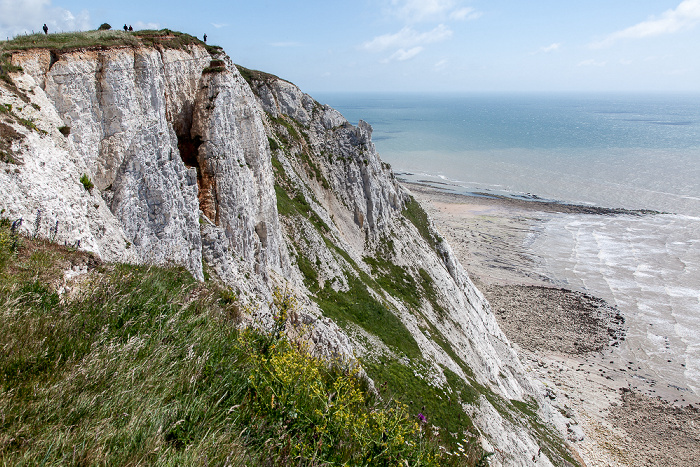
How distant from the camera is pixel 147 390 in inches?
182

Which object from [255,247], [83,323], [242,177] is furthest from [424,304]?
[83,323]

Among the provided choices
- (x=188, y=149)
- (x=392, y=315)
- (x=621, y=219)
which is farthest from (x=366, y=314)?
(x=621, y=219)

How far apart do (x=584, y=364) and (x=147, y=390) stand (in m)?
49.8

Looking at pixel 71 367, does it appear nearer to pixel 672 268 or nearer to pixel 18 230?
pixel 18 230

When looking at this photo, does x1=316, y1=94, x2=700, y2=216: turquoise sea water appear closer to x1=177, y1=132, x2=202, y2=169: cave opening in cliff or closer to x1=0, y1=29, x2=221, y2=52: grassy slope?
x1=177, y1=132, x2=202, y2=169: cave opening in cliff

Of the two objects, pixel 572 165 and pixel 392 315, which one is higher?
pixel 392 315

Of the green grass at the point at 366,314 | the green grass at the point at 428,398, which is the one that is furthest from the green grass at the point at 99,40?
the green grass at the point at 428,398

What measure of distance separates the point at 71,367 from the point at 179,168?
50.2ft

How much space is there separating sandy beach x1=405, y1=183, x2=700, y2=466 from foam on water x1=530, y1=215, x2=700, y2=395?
7.35ft

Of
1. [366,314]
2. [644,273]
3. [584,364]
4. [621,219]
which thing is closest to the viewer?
[366,314]

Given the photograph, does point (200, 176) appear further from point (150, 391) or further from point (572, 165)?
point (572, 165)

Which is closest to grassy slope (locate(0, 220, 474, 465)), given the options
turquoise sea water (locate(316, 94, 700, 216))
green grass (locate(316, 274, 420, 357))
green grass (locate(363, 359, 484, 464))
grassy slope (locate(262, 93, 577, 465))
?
grassy slope (locate(262, 93, 577, 465))

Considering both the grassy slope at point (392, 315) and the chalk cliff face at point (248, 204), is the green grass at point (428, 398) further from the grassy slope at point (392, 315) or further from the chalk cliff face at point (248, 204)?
the chalk cliff face at point (248, 204)

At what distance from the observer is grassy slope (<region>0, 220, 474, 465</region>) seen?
3789mm
